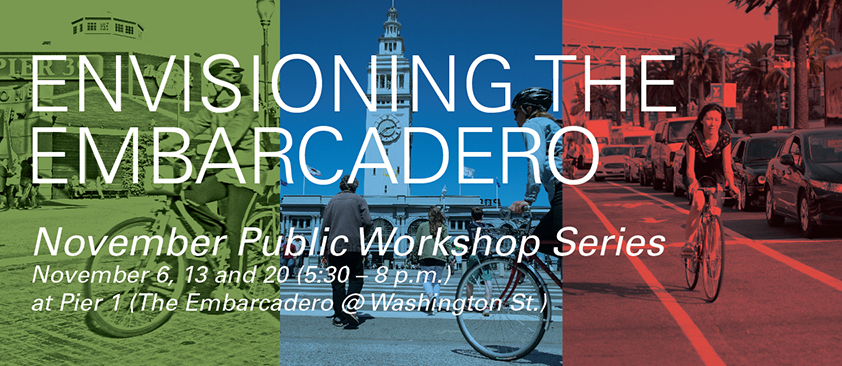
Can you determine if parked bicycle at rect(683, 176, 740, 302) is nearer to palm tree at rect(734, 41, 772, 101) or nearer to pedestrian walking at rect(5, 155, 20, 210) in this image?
palm tree at rect(734, 41, 772, 101)

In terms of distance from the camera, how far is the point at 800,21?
836 inches

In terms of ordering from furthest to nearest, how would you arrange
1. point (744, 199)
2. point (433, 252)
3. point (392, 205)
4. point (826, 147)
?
point (392, 205) → point (744, 199) → point (826, 147) → point (433, 252)

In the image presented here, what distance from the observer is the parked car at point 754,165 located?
13.5 metres

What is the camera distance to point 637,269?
8430mm

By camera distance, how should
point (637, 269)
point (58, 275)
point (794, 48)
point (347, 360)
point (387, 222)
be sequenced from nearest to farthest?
point (347, 360), point (637, 269), point (58, 275), point (794, 48), point (387, 222)

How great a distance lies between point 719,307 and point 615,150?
2510cm

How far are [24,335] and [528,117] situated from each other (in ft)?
16.1

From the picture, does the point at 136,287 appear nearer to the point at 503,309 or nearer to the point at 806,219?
the point at 503,309

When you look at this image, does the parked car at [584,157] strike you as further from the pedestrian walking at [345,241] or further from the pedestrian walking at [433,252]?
the pedestrian walking at [345,241]

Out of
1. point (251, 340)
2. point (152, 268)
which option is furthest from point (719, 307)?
point (152, 268)

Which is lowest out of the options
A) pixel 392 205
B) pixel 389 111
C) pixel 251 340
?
pixel 392 205

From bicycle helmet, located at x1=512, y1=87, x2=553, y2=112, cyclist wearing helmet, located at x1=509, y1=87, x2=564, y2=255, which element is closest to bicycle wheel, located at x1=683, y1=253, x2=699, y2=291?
cyclist wearing helmet, located at x1=509, y1=87, x2=564, y2=255

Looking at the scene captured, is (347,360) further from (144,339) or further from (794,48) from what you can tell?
(794,48)

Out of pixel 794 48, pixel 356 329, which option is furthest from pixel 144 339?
pixel 794 48
